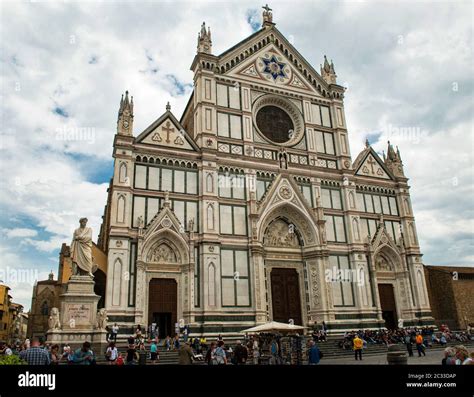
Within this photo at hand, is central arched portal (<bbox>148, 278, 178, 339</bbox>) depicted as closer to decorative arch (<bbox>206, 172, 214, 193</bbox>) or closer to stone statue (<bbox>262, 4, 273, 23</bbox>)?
decorative arch (<bbox>206, 172, 214, 193</bbox>)

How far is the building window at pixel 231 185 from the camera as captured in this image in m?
28.0

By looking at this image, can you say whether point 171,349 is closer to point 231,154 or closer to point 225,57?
point 231,154

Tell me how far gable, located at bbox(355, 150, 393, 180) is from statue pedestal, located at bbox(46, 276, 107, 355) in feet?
79.2

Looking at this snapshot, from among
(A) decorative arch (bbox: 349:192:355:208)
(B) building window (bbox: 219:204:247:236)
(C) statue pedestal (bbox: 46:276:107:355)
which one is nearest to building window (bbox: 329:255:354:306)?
(A) decorative arch (bbox: 349:192:355:208)

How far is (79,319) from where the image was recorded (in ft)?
58.5

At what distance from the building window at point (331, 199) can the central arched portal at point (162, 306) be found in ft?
44.9

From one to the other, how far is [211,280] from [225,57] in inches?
690

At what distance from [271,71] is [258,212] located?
1274cm

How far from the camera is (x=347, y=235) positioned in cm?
3075

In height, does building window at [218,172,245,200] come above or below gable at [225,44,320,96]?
below

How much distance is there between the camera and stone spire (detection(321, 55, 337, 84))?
116ft

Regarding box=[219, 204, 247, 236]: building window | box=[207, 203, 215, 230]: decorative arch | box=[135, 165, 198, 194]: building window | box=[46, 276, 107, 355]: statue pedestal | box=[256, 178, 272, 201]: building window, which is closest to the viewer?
box=[46, 276, 107, 355]: statue pedestal
